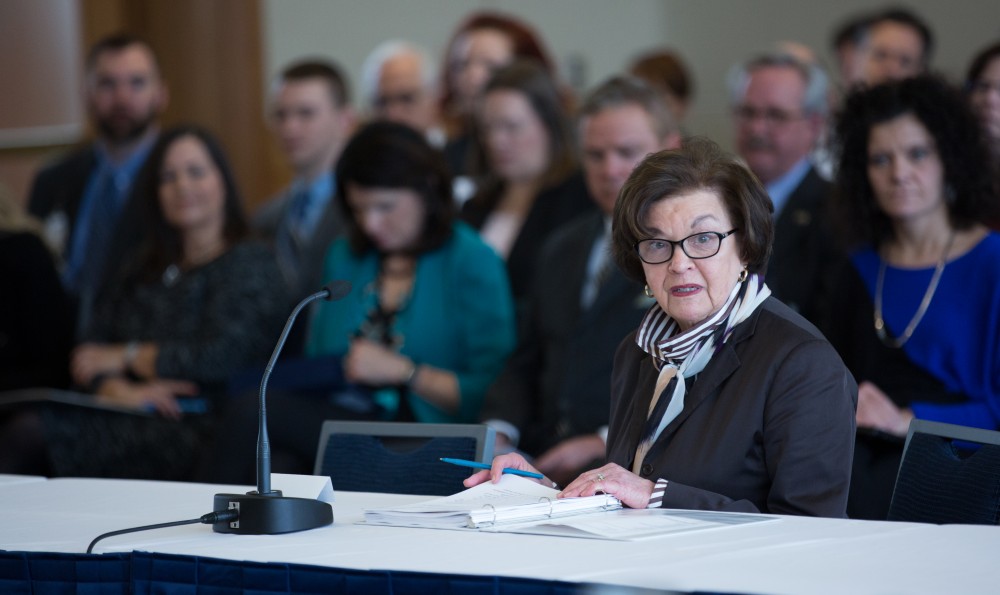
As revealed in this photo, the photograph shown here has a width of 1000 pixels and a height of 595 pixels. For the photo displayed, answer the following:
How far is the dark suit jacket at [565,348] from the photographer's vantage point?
3.43m

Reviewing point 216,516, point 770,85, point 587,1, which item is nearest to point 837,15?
point 587,1

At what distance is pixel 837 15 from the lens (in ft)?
22.5

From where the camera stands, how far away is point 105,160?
5555 millimetres

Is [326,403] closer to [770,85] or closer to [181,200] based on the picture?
[181,200]

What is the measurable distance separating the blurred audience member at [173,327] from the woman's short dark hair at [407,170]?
0.59 meters

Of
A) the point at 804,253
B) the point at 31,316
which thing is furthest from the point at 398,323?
the point at 31,316

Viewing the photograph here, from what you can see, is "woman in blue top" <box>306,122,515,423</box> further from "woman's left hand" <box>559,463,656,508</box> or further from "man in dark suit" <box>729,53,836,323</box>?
"woman's left hand" <box>559,463,656,508</box>

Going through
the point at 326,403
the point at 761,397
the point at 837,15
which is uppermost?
the point at 837,15

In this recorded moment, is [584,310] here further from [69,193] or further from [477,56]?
[69,193]

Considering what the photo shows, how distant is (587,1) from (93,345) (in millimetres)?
4282

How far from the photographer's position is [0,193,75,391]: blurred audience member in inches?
175

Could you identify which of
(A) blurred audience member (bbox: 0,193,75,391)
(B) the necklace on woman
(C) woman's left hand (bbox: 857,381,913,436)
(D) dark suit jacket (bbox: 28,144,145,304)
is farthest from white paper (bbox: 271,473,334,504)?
(D) dark suit jacket (bbox: 28,144,145,304)

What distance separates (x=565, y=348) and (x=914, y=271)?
99cm

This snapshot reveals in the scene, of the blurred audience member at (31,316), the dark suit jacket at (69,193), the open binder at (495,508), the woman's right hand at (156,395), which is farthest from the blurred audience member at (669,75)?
the open binder at (495,508)
